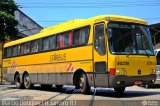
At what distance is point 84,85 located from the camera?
61.1ft

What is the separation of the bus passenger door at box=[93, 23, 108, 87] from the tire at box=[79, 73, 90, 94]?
0.80m

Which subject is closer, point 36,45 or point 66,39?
point 66,39

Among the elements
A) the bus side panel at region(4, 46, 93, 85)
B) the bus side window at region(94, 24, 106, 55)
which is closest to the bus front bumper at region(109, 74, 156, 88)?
the bus side window at region(94, 24, 106, 55)

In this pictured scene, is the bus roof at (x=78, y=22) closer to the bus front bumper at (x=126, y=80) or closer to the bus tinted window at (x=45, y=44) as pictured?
the bus tinted window at (x=45, y=44)

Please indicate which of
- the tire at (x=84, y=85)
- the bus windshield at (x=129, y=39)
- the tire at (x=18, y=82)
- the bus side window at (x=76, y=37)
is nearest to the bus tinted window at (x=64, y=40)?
the bus side window at (x=76, y=37)

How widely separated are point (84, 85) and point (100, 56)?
172cm

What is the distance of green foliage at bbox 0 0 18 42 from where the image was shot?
128ft

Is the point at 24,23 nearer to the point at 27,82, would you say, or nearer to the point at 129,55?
the point at 27,82

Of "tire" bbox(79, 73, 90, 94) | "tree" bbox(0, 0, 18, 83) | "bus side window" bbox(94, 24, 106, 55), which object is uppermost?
"tree" bbox(0, 0, 18, 83)

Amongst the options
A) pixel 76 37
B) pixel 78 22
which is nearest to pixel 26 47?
pixel 78 22

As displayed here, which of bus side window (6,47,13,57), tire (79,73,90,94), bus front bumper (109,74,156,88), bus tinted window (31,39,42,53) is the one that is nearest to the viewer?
bus front bumper (109,74,156,88)

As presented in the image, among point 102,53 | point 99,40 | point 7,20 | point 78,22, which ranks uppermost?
point 7,20

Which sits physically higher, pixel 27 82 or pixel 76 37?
pixel 76 37

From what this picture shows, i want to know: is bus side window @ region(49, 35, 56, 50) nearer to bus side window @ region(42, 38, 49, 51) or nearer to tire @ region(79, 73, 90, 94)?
bus side window @ region(42, 38, 49, 51)
